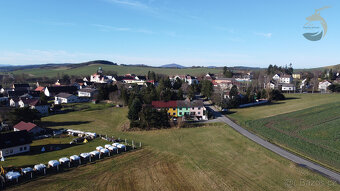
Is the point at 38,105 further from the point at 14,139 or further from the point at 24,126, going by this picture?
the point at 14,139

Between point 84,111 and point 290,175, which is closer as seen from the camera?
point 290,175

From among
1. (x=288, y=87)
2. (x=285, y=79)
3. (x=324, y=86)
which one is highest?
(x=285, y=79)

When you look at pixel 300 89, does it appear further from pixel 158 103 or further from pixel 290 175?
pixel 290 175

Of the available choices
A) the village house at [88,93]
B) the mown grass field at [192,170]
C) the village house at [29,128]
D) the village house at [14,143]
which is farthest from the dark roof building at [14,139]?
the village house at [88,93]

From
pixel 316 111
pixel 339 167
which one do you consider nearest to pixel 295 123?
pixel 316 111

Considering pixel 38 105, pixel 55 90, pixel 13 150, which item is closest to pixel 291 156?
pixel 13 150

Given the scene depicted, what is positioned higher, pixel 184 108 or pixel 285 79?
pixel 285 79
